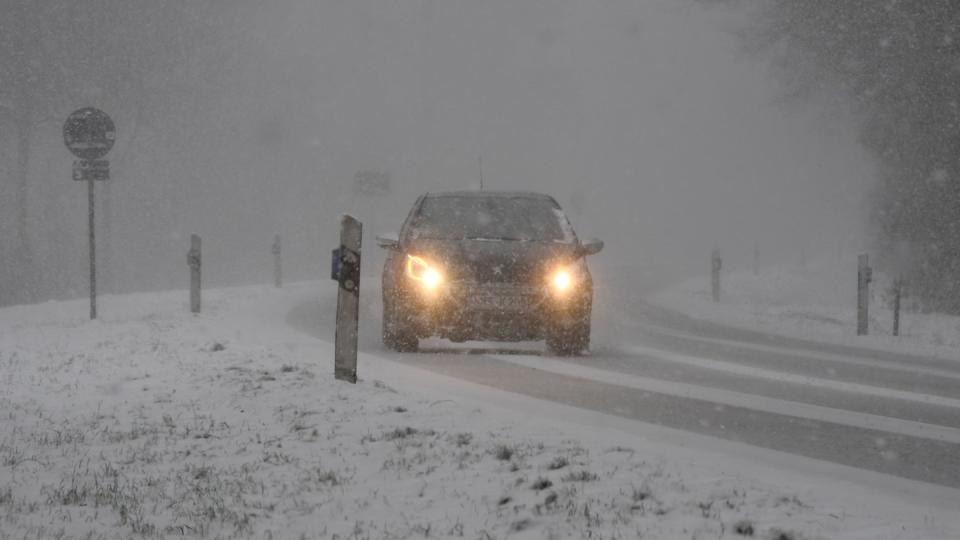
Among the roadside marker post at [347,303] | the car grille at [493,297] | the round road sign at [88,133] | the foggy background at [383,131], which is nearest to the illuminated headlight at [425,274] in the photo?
the car grille at [493,297]

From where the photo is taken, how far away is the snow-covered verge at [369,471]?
14.7 feet

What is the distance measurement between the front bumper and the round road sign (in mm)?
6750

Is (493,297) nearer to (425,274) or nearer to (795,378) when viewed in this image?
(425,274)

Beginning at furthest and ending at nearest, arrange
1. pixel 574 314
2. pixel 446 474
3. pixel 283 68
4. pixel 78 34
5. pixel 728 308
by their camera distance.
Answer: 1. pixel 283 68
2. pixel 78 34
3. pixel 728 308
4. pixel 574 314
5. pixel 446 474

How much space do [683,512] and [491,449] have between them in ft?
4.99

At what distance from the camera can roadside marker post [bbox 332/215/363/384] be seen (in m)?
8.41

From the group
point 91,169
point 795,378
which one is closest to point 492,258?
point 795,378

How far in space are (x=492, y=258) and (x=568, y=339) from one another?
43.9 inches

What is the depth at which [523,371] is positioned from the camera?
9.69m

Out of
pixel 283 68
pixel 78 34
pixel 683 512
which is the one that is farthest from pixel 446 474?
pixel 283 68

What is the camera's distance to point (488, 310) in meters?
10.4

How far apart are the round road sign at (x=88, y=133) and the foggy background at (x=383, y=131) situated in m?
13.4

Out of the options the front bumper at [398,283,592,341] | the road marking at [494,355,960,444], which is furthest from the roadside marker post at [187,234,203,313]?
the road marking at [494,355,960,444]

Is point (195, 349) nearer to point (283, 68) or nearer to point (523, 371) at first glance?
point (523, 371)
